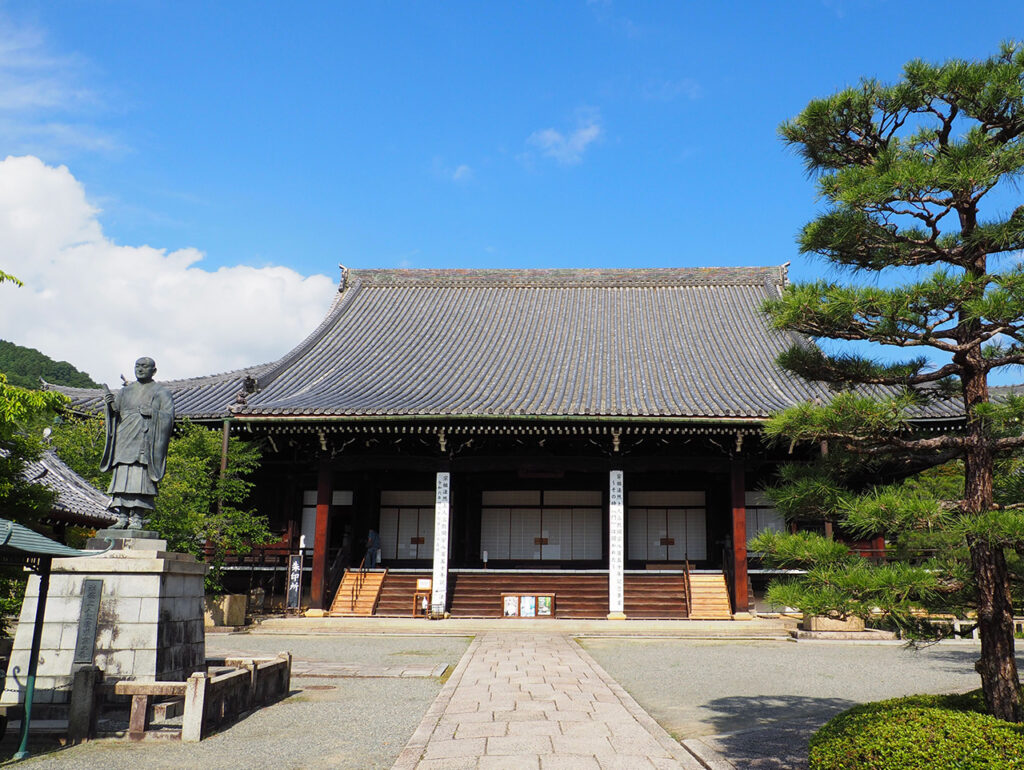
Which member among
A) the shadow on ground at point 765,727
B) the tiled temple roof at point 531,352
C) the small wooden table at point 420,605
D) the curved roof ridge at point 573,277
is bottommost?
the shadow on ground at point 765,727

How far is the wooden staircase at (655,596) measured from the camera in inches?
642

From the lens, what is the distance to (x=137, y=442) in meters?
7.77

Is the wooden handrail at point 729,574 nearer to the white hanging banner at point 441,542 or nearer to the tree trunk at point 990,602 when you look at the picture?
the white hanging banner at point 441,542

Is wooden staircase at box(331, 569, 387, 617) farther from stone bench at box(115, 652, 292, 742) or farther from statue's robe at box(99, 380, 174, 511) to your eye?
statue's robe at box(99, 380, 174, 511)

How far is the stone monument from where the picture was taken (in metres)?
6.76

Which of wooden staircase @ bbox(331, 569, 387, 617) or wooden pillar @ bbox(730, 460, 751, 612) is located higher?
wooden pillar @ bbox(730, 460, 751, 612)

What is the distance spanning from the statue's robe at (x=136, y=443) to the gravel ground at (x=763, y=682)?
5.65 m

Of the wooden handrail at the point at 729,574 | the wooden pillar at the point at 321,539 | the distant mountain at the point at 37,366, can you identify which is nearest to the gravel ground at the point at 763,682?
the wooden handrail at the point at 729,574

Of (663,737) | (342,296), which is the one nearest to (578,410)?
(663,737)

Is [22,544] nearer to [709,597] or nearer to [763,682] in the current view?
[763,682]

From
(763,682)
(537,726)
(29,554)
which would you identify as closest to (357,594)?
(763,682)

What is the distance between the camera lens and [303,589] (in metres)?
18.3

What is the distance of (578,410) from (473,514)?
589 centimetres

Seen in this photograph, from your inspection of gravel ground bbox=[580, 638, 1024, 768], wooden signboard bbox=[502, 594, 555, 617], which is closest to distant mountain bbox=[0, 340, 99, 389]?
wooden signboard bbox=[502, 594, 555, 617]
